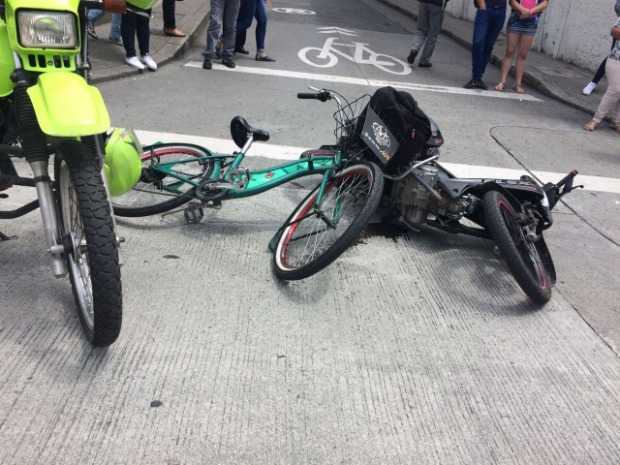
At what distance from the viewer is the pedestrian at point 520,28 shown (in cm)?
823

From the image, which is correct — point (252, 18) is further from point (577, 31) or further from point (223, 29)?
point (577, 31)

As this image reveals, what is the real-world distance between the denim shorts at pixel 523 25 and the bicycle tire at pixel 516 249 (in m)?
5.93

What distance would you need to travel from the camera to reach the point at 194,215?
384cm

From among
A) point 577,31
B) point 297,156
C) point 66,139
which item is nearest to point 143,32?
point 297,156

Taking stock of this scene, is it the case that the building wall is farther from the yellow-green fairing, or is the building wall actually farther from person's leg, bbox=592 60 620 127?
the yellow-green fairing

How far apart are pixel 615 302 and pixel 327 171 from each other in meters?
1.95

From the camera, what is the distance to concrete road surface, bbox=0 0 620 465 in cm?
224

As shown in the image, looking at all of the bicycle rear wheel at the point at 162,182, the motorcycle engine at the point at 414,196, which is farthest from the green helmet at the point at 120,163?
the motorcycle engine at the point at 414,196

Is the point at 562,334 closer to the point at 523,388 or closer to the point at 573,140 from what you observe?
the point at 523,388

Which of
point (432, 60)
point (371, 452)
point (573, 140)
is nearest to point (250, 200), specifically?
point (371, 452)

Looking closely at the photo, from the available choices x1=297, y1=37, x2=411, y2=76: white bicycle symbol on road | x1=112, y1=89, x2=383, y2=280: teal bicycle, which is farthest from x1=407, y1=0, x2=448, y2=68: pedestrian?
x1=112, y1=89, x2=383, y2=280: teal bicycle

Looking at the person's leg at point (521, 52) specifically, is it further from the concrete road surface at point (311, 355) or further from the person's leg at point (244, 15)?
the concrete road surface at point (311, 355)

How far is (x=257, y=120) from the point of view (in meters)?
6.28

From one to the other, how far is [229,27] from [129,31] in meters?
1.43
